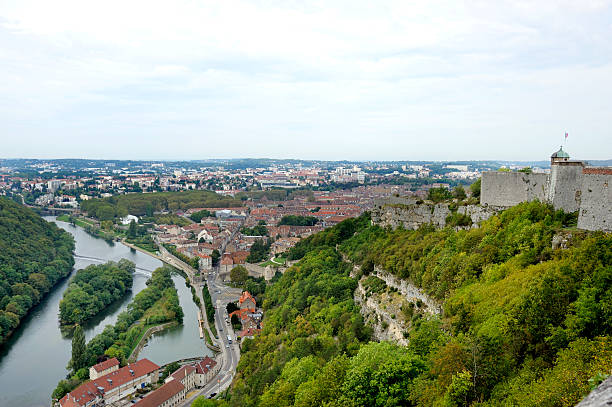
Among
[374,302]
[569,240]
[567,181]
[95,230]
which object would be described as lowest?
[95,230]

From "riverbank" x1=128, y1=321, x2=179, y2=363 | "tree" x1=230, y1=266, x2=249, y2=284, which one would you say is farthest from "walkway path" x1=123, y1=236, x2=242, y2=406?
"riverbank" x1=128, y1=321, x2=179, y2=363

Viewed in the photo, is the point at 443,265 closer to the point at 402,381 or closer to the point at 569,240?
the point at 569,240

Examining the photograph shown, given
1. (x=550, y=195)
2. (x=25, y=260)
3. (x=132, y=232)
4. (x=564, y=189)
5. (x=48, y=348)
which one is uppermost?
(x=564, y=189)

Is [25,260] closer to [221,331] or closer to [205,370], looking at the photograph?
[221,331]

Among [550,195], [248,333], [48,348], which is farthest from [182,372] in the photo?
[550,195]

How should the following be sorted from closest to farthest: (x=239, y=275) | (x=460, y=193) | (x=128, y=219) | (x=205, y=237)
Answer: (x=460, y=193) < (x=239, y=275) < (x=205, y=237) < (x=128, y=219)

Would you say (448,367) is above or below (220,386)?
above

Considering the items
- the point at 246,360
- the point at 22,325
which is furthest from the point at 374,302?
the point at 22,325
